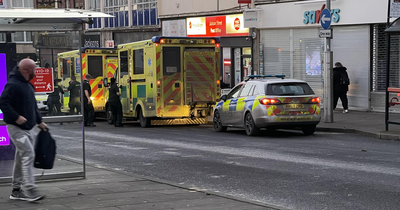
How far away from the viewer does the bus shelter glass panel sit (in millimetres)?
9312

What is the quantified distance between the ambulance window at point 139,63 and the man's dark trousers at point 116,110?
1.23m

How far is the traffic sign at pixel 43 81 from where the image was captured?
9312 millimetres

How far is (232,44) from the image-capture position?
31328 mm

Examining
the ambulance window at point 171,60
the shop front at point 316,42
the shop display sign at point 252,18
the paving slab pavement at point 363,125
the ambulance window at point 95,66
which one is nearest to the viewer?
the paving slab pavement at point 363,125

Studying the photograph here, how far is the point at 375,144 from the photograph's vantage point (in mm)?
14305

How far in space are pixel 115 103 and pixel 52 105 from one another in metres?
12.7

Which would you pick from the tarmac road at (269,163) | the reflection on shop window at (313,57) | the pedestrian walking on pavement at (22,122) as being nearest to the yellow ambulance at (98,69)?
the reflection on shop window at (313,57)

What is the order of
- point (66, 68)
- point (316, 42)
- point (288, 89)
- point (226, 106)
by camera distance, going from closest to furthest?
point (66, 68) → point (288, 89) → point (226, 106) → point (316, 42)

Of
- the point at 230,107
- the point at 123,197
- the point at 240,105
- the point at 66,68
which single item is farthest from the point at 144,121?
the point at 123,197

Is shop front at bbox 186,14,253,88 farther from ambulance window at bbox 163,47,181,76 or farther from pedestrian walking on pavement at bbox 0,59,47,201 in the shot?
pedestrian walking on pavement at bbox 0,59,47,201

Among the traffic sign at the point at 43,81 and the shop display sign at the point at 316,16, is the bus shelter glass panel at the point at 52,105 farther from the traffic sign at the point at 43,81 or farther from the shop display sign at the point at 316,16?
the shop display sign at the point at 316,16

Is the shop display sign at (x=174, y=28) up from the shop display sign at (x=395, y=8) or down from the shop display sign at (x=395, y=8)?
up

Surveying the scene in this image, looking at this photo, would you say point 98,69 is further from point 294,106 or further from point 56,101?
point 56,101

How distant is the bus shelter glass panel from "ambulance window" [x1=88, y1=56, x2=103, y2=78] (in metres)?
16.9
